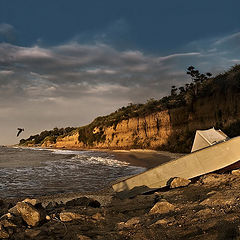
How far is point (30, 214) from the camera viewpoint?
361 cm

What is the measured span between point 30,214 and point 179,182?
3764mm

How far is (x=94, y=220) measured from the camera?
3725 millimetres

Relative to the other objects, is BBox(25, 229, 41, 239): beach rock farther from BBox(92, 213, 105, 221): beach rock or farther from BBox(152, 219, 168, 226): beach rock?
BBox(152, 219, 168, 226): beach rock

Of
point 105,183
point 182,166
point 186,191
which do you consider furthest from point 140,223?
point 105,183

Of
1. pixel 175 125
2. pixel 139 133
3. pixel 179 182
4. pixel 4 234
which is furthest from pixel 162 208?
pixel 139 133

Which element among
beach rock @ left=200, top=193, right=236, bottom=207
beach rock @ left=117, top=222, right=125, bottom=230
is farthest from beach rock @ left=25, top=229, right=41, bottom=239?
beach rock @ left=200, top=193, right=236, bottom=207

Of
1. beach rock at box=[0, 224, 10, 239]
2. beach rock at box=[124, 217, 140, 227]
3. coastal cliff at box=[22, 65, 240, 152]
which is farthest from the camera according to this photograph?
coastal cliff at box=[22, 65, 240, 152]

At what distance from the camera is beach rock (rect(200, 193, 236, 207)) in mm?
3618

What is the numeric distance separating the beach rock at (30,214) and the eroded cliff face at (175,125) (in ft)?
63.3

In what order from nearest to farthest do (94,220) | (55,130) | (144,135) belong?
(94,220)
(144,135)
(55,130)

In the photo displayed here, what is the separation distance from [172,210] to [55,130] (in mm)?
128079

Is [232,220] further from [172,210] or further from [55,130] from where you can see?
[55,130]

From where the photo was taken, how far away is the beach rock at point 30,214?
11.6 ft

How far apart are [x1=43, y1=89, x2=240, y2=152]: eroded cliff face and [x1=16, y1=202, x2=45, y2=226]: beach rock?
19.3m
